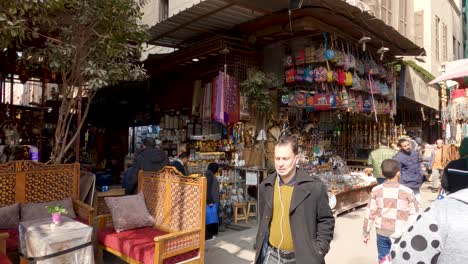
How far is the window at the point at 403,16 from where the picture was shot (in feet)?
46.0

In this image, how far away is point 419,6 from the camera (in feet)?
52.7

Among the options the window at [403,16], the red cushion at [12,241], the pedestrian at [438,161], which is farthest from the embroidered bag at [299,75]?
the window at [403,16]

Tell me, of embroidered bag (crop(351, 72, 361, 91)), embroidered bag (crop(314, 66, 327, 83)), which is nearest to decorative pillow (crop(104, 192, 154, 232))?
embroidered bag (crop(314, 66, 327, 83))

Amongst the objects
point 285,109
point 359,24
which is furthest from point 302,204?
point 359,24

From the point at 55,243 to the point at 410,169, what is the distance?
228 inches

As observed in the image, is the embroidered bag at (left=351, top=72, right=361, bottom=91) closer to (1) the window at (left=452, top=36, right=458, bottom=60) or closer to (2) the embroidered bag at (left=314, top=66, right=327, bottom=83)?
(2) the embroidered bag at (left=314, top=66, right=327, bottom=83)

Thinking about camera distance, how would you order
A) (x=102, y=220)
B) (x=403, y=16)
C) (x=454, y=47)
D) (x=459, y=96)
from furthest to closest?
(x=454, y=47) → (x=403, y=16) → (x=459, y=96) → (x=102, y=220)

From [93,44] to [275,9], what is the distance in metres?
4.00

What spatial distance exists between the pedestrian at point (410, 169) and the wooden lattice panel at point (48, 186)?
18.6ft

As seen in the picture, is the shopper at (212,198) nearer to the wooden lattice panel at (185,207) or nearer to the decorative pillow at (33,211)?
the wooden lattice panel at (185,207)

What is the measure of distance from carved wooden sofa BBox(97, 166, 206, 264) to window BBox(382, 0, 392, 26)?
1054cm

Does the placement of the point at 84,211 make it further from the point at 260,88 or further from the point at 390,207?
the point at 260,88

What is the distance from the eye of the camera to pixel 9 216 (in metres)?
4.65

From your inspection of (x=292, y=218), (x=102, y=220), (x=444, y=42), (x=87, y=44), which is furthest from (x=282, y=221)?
(x=444, y=42)
